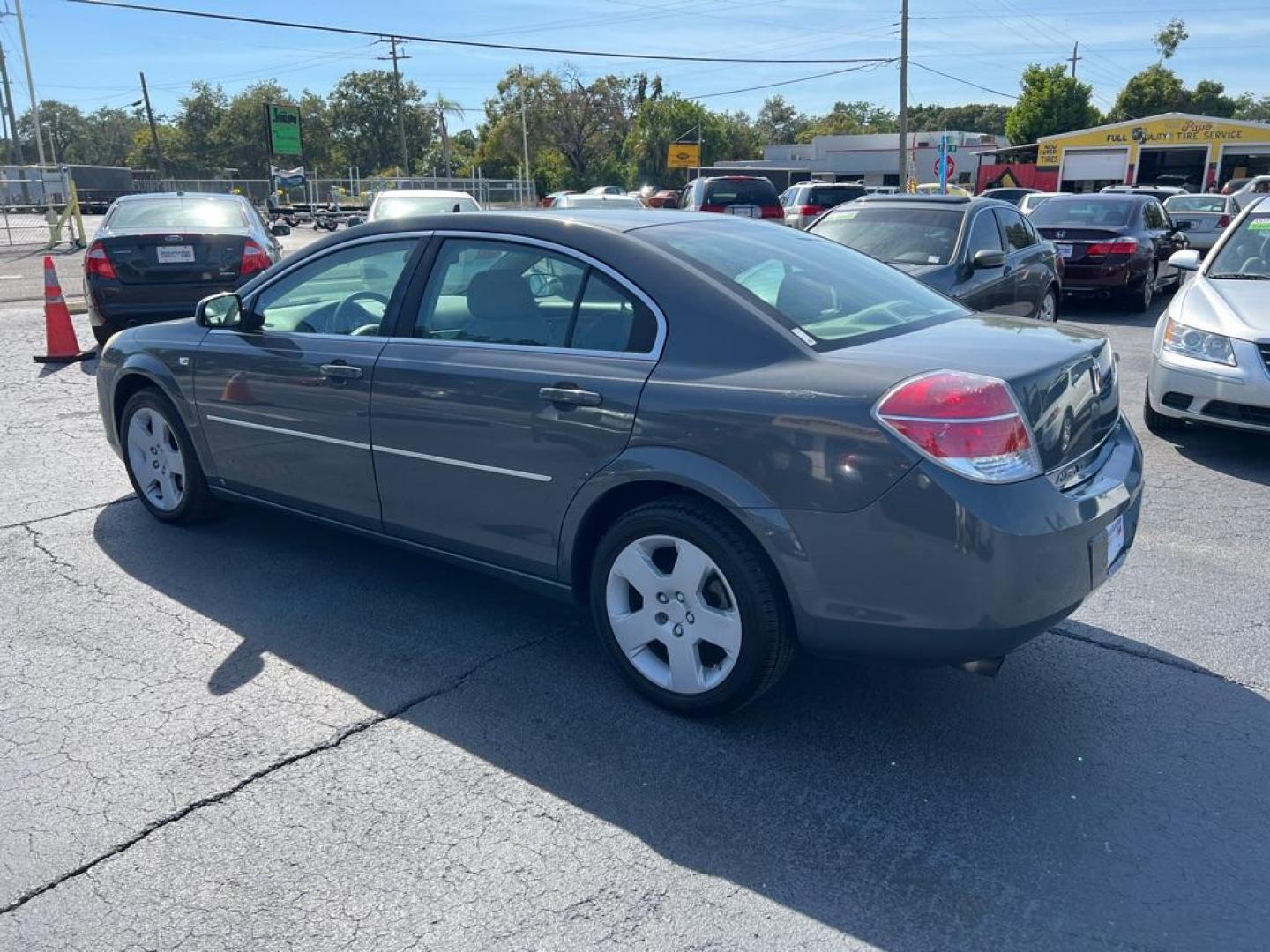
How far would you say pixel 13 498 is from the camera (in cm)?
590

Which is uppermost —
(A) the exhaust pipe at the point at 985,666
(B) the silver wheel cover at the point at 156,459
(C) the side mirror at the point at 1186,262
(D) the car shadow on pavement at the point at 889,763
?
(C) the side mirror at the point at 1186,262

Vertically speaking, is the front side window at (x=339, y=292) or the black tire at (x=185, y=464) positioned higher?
the front side window at (x=339, y=292)

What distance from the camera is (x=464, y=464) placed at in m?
3.83

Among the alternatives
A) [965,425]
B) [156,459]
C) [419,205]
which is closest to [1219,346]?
[965,425]

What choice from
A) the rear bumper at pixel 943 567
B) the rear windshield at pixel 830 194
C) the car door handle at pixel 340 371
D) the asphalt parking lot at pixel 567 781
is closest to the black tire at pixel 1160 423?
the asphalt parking lot at pixel 567 781

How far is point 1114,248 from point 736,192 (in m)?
8.90

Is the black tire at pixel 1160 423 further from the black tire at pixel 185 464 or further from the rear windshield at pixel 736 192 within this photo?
the rear windshield at pixel 736 192

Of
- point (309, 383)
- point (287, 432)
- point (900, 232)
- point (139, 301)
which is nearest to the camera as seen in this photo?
point (309, 383)

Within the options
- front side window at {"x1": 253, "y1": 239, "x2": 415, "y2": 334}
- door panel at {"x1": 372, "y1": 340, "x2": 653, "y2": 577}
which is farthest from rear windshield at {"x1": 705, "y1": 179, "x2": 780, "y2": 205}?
door panel at {"x1": 372, "y1": 340, "x2": 653, "y2": 577}

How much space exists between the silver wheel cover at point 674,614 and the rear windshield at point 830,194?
69.9 feet

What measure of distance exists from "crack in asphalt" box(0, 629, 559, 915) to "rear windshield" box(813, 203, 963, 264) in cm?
571

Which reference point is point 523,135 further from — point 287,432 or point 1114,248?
point 287,432

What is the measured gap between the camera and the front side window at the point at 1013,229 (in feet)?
30.8

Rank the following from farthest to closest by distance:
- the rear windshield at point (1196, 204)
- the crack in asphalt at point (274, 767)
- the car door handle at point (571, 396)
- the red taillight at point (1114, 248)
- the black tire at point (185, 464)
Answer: the rear windshield at point (1196, 204), the red taillight at point (1114, 248), the black tire at point (185, 464), the car door handle at point (571, 396), the crack in asphalt at point (274, 767)
